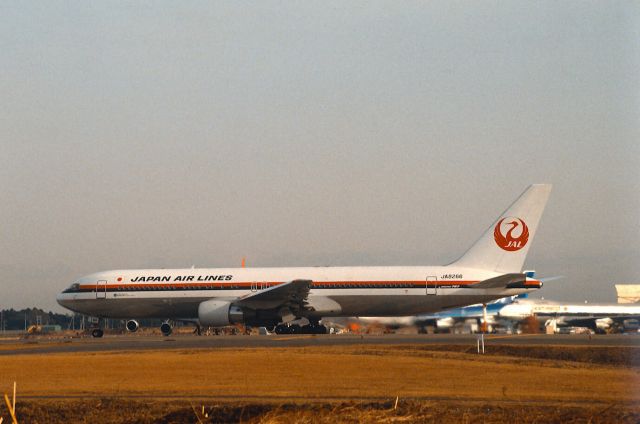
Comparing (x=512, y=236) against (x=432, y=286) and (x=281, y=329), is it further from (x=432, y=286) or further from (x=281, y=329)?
(x=281, y=329)

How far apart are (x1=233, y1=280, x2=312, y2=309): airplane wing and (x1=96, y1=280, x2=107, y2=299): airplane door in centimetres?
855

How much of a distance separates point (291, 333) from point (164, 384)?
2606cm

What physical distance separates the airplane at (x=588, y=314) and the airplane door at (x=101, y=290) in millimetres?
23560

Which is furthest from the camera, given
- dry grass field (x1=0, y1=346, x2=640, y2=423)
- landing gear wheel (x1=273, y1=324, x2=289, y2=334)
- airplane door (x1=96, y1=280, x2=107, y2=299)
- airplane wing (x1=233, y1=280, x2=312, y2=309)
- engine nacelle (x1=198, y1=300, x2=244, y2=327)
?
airplane door (x1=96, y1=280, x2=107, y2=299)

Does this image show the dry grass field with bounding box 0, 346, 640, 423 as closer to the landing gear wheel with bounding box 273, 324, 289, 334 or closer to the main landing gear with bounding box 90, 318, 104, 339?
the landing gear wheel with bounding box 273, 324, 289, 334

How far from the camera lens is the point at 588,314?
59.1 m

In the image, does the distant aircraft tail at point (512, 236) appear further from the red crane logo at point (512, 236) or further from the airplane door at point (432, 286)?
the airplane door at point (432, 286)

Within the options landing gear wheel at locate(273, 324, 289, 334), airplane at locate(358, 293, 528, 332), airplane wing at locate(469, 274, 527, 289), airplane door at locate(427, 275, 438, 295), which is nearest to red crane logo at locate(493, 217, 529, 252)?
airplane at locate(358, 293, 528, 332)

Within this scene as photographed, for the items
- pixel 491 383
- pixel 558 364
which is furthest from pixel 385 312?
pixel 491 383

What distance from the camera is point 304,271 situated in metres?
48.2

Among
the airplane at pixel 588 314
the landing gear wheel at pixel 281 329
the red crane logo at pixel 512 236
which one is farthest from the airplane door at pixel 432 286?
the airplane at pixel 588 314

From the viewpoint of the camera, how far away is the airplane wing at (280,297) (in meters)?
44.8

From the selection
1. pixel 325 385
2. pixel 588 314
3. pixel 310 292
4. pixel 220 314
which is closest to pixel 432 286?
pixel 310 292

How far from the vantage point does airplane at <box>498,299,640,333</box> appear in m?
56.3
